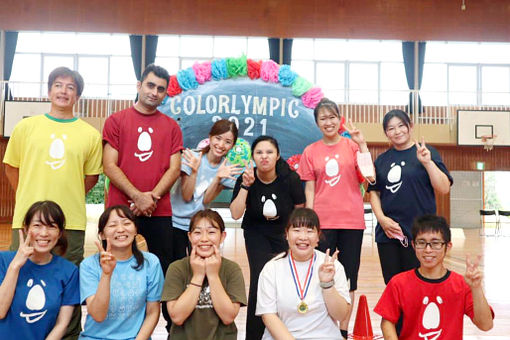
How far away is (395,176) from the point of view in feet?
8.82

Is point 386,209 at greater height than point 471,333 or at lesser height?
greater

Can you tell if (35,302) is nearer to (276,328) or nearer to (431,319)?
(276,328)

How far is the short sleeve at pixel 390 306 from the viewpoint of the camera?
2.16m

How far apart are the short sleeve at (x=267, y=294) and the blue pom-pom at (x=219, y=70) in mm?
3635

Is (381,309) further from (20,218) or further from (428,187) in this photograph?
(20,218)

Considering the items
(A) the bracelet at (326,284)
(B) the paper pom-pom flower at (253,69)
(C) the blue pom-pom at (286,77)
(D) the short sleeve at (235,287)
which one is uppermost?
(B) the paper pom-pom flower at (253,69)

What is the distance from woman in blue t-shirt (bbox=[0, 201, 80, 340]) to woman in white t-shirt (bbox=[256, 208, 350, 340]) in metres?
0.88

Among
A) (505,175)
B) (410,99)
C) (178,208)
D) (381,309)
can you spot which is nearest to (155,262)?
(178,208)

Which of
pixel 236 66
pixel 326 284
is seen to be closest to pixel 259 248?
pixel 326 284

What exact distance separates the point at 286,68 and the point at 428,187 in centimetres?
312

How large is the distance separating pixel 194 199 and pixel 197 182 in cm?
10

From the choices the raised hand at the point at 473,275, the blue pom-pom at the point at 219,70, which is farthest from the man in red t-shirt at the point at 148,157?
the blue pom-pom at the point at 219,70

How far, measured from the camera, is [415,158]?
2.69 m

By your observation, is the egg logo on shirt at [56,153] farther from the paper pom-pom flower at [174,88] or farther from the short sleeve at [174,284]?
the paper pom-pom flower at [174,88]
